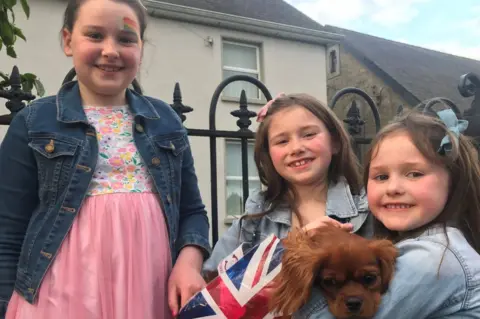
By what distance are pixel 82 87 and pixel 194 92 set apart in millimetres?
10059

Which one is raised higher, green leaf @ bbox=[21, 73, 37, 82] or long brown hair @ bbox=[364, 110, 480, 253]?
green leaf @ bbox=[21, 73, 37, 82]

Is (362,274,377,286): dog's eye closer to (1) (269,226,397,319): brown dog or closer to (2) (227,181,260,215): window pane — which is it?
(1) (269,226,397,319): brown dog

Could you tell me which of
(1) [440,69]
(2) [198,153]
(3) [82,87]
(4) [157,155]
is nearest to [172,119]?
(4) [157,155]

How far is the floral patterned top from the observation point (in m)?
1.76

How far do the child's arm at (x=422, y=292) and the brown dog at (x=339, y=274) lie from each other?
0.03 m

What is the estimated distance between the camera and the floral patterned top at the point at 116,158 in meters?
1.76

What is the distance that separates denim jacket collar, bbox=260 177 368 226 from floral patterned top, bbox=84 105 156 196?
593 mm

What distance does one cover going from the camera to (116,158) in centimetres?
180

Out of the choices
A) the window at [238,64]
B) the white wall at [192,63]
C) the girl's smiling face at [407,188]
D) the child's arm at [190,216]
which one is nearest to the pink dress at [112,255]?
the child's arm at [190,216]

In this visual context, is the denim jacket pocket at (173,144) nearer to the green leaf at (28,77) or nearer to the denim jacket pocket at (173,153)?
the denim jacket pocket at (173,153)

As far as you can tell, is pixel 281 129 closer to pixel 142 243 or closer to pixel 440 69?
pixel 142 243

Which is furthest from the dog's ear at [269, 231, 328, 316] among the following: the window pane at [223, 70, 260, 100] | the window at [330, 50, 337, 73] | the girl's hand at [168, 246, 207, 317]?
the window at [330, 50, 337, 73]

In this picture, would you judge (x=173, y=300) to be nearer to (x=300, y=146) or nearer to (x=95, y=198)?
(x=95, y=198)

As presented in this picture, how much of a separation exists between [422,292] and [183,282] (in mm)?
Result: 772
